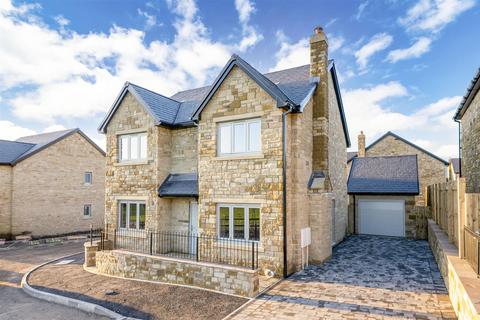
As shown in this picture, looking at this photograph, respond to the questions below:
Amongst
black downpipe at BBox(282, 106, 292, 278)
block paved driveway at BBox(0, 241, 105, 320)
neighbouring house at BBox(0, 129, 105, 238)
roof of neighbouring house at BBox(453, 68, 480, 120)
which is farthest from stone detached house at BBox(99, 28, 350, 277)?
neighbouring house at BBox(0, 129, 105, 238)

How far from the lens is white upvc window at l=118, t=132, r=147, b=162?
47.4 ft

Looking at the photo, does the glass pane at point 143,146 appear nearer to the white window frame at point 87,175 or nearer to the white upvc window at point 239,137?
the white upvc window at point 239,137

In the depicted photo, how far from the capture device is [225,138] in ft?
38.8

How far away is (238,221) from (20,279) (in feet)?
29.5

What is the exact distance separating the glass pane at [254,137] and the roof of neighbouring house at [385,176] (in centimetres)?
1034

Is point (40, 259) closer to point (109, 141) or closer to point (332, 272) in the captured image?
point (109, 141)

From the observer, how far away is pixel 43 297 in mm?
9453

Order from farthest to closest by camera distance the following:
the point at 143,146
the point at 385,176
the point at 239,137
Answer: the point at 385,176 → the point at 143,146 → the point at 239,137

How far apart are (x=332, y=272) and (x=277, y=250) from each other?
215cm

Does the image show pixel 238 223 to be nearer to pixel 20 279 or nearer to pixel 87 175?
pixel 20 279

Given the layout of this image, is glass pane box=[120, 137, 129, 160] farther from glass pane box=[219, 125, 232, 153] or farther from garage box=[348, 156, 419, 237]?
garage box=[348, 156, 419, 237]

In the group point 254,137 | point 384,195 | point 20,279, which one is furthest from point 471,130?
point 20,279

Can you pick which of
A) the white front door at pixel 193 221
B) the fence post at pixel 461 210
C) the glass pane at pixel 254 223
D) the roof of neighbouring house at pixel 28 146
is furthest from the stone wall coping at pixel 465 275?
the roof of neighbouring house at pixel 28 146

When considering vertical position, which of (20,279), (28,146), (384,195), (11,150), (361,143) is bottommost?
(20,279)
